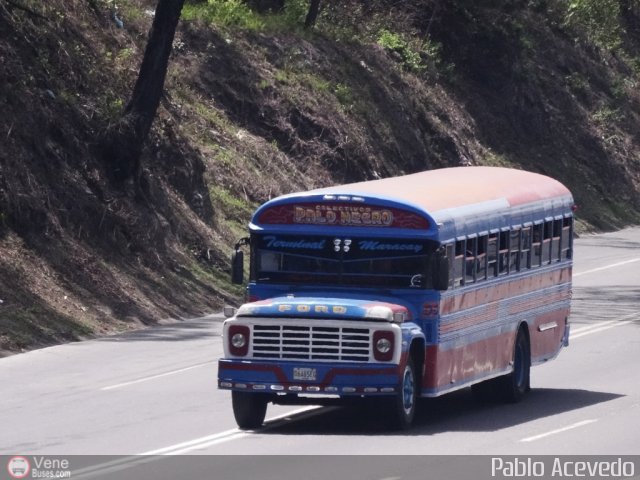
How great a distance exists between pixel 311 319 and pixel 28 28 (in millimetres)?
17100

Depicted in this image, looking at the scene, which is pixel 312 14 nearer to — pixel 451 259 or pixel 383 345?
pixel 451 259

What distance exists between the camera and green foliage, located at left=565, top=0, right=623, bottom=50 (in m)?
61.1

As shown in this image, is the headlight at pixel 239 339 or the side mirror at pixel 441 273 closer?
the headlight at pixel 239 339

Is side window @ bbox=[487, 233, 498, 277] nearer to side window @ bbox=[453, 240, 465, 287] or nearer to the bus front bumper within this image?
side window @ bbox=[453, 240, 465, 287]

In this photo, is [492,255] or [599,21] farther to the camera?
[599,21]

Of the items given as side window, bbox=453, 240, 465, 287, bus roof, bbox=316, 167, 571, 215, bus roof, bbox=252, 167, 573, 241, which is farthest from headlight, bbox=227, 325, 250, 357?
side window, bbox=453, 240, 465, 287

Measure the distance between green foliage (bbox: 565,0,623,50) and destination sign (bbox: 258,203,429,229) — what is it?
47.4m

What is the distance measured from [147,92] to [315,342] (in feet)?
50.0

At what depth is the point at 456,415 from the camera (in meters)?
16.2

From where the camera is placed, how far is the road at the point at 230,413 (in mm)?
13750

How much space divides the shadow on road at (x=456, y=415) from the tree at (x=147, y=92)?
12.2 metres

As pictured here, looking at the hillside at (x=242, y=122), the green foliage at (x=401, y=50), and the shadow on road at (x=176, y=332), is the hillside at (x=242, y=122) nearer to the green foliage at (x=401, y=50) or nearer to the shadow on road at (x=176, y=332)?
the green foliage at (x=401, y=50)

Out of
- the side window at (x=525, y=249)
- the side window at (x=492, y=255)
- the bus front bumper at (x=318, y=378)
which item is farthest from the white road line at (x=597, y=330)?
the bus front bumper at (x=318, y=378)

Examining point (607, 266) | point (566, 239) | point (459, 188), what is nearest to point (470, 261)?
point (459, 188)
